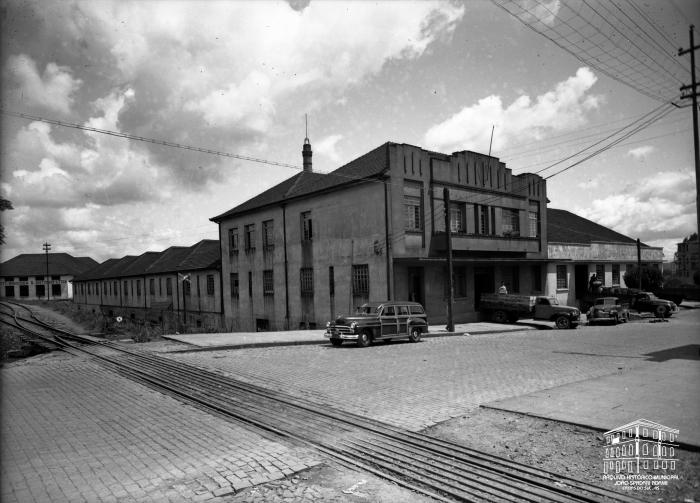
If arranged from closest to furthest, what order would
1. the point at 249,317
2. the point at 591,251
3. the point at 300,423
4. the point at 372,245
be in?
the point at 300,423 → the point at 372,245 → the point at 249,317 → the point at 591,251

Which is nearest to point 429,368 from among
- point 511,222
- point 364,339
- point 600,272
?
point 364,339

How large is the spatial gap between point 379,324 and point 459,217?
12437 millimetres

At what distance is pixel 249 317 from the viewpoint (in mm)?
36250

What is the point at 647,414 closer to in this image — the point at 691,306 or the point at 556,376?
the point at 556,376

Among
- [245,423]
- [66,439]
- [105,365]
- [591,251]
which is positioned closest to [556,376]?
[245,423]

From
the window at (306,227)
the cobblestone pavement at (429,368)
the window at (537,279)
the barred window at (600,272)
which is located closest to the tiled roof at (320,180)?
the window at (306,227)

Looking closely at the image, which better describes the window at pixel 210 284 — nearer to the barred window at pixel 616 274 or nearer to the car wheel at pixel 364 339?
the car wheel at pixel 364 339

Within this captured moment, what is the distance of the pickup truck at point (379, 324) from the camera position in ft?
58.4

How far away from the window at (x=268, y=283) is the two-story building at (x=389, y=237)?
11 centimetres

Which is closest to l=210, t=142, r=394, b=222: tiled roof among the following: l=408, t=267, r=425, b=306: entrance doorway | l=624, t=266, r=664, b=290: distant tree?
l=408, t=267, r=425, b=306: entrance doorway

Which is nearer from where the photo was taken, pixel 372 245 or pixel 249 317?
pixel 372 245

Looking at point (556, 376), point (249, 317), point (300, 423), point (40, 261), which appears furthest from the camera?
point (40, 261)

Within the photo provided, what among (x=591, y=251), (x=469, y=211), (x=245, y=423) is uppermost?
(x=469, y=211)

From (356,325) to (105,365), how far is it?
8.50 m
